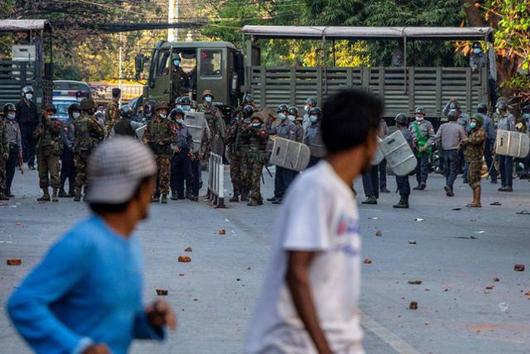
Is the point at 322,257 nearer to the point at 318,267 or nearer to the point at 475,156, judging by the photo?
the point at 318,267

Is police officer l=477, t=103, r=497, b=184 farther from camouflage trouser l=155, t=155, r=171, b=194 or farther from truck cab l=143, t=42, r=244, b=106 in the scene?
camouflage trouser l=155, t=155, r=171, b=194

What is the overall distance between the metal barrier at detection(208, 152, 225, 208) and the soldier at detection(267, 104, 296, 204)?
1108 mm

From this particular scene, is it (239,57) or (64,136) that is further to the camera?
(239,57)

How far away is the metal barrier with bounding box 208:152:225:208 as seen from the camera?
80.3 ft

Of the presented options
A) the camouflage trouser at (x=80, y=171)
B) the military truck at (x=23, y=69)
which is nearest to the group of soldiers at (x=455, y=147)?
the camouflage trouser at (x=80, y=171)

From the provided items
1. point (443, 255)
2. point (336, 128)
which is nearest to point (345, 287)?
point (336, 128)

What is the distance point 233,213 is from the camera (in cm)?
2334

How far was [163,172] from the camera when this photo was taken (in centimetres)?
2555

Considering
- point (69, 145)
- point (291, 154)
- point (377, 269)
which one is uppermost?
point (69, 145)

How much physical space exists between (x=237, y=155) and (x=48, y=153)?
10.5 feet

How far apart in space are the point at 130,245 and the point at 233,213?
1847 centimetres

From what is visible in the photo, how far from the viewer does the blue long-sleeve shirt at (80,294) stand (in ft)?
15.2

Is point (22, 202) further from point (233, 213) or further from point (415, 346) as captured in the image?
point (415, 346)

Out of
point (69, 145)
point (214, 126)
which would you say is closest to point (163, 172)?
point (69, 145)
